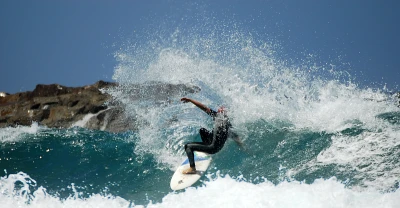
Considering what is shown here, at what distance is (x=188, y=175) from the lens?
8023 millimetres

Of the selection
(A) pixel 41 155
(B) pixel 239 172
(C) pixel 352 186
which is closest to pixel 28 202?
(B) pixel 239 172

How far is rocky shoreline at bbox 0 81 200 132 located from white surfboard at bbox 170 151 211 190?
18.4 ft

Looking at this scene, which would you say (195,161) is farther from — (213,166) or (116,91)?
(116,91)

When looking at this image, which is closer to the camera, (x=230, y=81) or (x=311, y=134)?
(x=311, y=134)

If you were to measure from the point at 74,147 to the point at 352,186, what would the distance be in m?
9.25

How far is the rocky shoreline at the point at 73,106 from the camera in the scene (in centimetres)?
1598

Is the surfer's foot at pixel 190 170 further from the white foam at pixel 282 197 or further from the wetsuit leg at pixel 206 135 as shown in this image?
the white foam at pixel 282 197

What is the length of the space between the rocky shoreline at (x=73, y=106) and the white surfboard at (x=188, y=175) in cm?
560

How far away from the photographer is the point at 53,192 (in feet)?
28.5

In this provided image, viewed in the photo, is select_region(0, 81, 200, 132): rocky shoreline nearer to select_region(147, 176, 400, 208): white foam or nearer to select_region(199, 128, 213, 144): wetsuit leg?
select_region(199, 128, 213, 144): wetsuit leg

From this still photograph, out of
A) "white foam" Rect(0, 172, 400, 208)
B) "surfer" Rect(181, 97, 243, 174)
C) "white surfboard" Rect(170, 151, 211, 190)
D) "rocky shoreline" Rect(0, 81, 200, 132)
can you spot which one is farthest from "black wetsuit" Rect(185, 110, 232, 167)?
"rocky shoreline" Rect(0, 81, 200, 132)

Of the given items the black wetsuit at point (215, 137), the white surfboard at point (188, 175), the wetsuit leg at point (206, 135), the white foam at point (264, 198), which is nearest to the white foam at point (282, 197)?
the white foam at point (264, 198)

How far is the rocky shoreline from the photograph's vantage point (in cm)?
1598

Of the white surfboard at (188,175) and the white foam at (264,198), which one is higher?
the white surfboard at (188,175)
